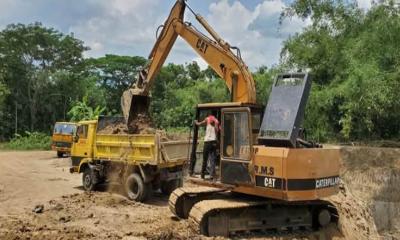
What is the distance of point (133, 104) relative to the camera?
49.4 ft

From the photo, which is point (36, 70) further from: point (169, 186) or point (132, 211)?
point (132, 211)

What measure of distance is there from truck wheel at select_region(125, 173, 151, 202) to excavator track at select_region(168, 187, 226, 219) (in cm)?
288

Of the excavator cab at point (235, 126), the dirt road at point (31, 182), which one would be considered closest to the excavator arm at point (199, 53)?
the excavator cab at point (235, 126)

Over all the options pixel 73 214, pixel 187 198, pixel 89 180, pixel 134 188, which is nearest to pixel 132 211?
pixel 73 214

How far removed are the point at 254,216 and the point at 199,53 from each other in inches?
190

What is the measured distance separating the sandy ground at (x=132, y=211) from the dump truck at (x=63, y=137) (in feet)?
31.0

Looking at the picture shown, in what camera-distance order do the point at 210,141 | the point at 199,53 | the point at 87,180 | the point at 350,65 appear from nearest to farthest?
the point at 210,141
the point at 199,53
the point at 87,180
the point at 350,65

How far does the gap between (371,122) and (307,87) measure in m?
8.11

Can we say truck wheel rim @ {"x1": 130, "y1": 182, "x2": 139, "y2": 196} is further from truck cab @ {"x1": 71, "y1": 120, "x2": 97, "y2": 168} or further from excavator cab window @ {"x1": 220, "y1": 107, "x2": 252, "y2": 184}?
excavator cab window @ {"x1": 220, "y1": 107, "x2": 252, "y2": 184}

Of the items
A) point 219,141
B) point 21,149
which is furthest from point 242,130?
point 21,149

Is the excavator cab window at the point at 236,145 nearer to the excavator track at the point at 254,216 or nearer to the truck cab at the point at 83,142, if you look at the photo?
the excavator track at the point at 254,216

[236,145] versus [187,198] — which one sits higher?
[236,145]

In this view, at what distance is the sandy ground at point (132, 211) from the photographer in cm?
983

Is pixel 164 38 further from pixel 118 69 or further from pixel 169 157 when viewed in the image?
pixel 118 69
